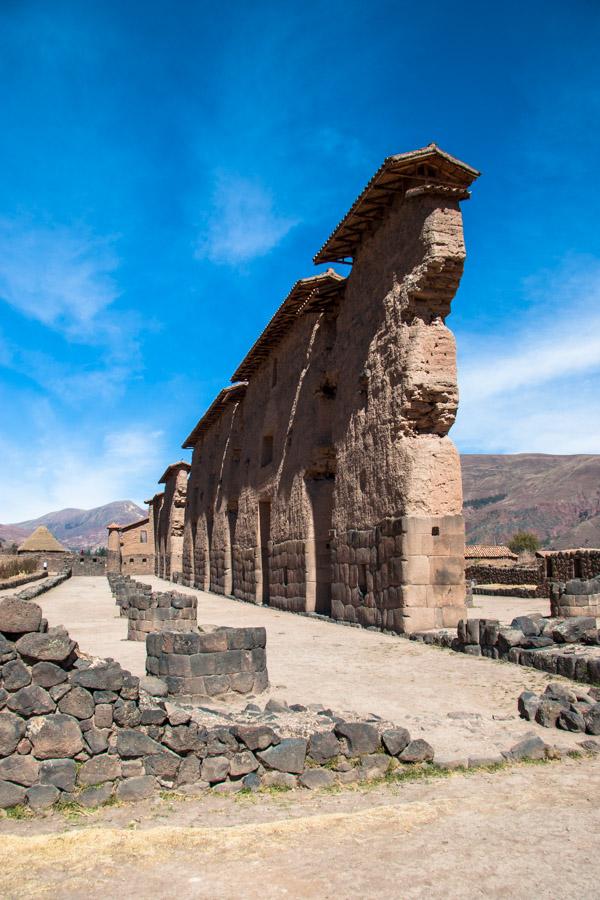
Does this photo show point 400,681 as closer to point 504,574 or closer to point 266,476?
point 266,476

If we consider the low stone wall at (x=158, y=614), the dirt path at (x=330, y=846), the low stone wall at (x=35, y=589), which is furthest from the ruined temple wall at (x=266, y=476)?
the dirt path at (x=330, y=846)

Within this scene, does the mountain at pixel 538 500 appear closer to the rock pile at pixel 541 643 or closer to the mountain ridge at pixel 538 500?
the mountain ridge at pixel 538 500

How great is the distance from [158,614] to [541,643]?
6.27m

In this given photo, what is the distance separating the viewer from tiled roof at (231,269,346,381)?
1661cm

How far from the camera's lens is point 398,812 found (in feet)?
13.8

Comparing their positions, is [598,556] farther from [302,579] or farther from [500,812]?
[500,812]

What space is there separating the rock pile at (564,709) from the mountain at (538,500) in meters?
67.1

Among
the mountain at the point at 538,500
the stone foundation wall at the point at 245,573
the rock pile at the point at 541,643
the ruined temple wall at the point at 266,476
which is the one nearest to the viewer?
the rock pile at the point at 541,643

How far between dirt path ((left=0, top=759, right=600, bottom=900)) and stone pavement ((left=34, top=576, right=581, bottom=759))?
99cm

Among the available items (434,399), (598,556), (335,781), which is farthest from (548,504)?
(335,781)

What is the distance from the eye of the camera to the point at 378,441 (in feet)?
44.5

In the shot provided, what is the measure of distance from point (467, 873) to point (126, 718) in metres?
2.36

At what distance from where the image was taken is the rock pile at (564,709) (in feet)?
19.4

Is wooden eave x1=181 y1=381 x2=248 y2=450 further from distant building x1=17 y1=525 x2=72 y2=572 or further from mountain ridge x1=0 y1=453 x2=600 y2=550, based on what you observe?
mountain ridge x1=0 y1=453 x2=600 y2=550
